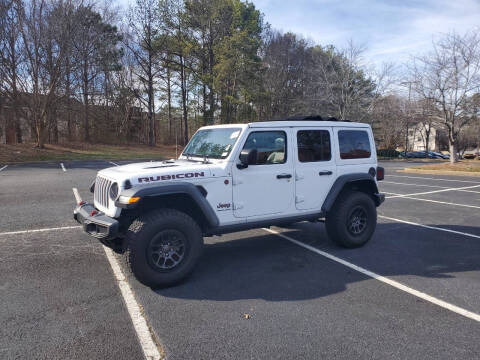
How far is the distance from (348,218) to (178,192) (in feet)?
9.14

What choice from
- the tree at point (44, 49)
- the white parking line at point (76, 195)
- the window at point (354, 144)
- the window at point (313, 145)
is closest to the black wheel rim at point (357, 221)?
the window at point (354, 144)

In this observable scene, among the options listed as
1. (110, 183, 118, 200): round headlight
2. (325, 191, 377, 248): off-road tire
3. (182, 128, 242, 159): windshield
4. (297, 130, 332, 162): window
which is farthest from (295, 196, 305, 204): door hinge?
(110, 183, 118, 200): round headlight

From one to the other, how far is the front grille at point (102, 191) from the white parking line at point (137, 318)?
0.89 metres

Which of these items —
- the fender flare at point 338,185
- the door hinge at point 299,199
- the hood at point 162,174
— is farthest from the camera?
the fender flare at point 338,185

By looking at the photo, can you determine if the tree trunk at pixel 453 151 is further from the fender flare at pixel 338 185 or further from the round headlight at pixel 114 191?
the round headlight at pixel 114 191

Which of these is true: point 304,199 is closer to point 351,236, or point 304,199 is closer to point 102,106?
point 351,236

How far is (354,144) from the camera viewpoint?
17.8 feet

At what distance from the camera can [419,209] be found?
8406 mm

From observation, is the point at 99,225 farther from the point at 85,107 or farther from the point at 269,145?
the point at 85,107

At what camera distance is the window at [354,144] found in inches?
207

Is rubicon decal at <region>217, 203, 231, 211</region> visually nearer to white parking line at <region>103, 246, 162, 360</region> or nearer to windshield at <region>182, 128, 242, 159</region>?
windshield at <region>182, 128, 242, 159</region>

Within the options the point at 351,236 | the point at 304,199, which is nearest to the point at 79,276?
the point at 304,199

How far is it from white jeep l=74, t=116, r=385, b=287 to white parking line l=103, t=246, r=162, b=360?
0.24 metres

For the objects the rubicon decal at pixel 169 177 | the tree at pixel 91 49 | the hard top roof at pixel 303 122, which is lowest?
the rubicon decal at pixel 169 177
